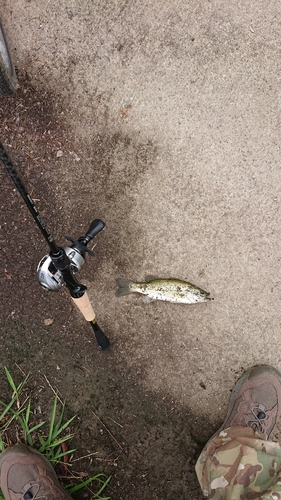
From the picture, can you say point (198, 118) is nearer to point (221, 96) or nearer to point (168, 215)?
point (221, 96)

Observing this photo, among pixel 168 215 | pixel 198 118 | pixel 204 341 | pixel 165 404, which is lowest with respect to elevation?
pixel 165 404

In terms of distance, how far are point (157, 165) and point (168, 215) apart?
1.16 ft

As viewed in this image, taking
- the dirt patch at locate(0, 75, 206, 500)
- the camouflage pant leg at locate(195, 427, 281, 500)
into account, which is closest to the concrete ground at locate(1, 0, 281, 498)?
the dirt patch at locate(0, 75, 206, 500)

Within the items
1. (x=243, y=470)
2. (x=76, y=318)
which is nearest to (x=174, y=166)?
(x=76, y=318)

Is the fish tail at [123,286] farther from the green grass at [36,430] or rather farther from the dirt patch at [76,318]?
the green grass at [36,430]

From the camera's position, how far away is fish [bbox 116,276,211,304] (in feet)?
8.67

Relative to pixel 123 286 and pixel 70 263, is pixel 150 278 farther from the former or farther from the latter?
pixel 70 263

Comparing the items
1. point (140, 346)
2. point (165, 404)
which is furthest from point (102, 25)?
point (165, 404)

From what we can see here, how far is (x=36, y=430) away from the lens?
108 inches

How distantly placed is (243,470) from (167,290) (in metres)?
1.15

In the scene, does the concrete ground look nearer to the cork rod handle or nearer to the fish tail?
the fish tail

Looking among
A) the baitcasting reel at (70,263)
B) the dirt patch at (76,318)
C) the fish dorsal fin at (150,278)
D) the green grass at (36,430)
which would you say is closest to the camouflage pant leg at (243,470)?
the dirt patch at (76,318)

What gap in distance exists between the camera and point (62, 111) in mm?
2740

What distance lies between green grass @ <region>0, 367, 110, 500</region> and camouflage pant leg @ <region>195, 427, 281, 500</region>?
786 mm
